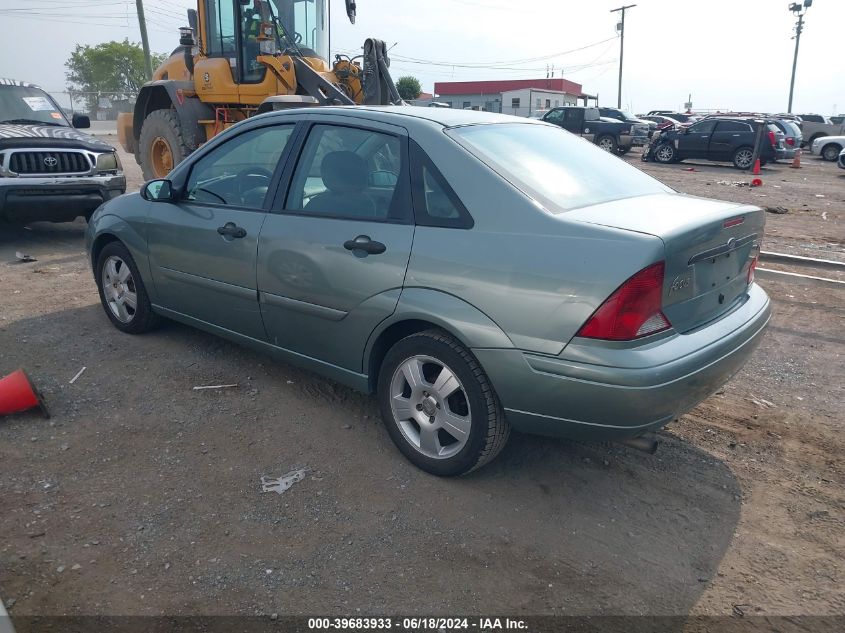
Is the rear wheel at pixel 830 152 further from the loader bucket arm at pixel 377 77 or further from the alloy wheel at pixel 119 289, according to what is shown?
→ the alloy wheel at pixel 119 289

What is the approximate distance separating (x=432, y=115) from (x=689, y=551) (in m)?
2.48

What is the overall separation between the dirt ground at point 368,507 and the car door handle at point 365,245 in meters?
1.07

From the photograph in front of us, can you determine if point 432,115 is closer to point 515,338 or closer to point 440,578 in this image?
point 515,338

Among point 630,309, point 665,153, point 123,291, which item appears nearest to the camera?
point 630,309

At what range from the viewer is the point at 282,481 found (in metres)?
3.38

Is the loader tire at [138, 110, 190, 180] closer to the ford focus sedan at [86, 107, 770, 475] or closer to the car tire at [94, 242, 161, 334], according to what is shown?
the car tire at [94, 242, 161, 334]

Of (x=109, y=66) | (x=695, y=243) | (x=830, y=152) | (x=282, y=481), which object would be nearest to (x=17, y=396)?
(x=282, y=481)

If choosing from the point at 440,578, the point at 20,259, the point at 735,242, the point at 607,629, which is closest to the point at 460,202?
the point at 735,242

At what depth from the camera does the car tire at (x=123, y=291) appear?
5.01 m

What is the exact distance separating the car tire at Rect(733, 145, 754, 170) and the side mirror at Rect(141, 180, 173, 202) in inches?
846

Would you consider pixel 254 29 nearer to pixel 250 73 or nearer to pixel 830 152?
pixel 250 73

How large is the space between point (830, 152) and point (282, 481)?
30.3 m

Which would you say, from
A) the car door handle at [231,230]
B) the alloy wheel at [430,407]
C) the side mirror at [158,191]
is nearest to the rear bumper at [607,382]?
the alloy wheel at [430,407]

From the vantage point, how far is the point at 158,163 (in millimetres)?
11680
